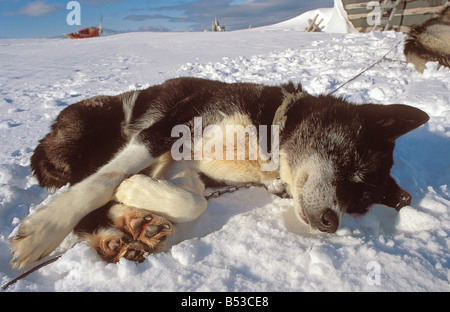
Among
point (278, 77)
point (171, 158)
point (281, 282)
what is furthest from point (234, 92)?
point (278, 77)

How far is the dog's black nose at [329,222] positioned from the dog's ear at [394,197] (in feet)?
1.94

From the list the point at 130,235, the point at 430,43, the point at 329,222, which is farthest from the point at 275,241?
the point at 430,43

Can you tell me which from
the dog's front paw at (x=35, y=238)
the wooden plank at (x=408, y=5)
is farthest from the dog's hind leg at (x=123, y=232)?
the wooden plank at (x=408, y=5)

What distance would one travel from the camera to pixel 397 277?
61.8 inches

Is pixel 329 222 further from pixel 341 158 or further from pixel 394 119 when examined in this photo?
pixel 394 119

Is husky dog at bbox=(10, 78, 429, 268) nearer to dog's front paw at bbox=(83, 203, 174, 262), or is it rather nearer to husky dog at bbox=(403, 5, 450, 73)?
dog's front paw at bbox=(83, 203, 174, 262)

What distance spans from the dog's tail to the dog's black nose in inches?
74.8

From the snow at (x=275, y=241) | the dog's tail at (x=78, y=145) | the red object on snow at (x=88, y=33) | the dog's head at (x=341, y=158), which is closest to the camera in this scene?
the snow at (x=275, y=241)

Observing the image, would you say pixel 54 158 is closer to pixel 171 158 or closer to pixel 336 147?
pixel 171 158

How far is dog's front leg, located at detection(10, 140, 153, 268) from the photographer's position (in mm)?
1784

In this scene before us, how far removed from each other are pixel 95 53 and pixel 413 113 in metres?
11.0

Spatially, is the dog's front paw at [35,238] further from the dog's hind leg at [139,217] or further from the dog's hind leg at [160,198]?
the dog's hind leg at [160,198]

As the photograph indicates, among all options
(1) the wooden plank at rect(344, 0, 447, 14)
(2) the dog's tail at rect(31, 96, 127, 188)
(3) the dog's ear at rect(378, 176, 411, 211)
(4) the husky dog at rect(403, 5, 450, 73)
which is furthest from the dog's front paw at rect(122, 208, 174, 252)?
(1) the wooden plank at rect(344, 0, 447, 14)

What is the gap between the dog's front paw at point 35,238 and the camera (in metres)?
1.76
